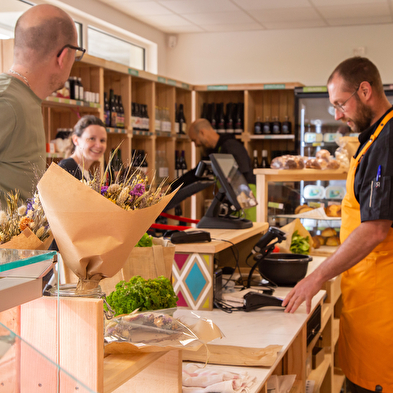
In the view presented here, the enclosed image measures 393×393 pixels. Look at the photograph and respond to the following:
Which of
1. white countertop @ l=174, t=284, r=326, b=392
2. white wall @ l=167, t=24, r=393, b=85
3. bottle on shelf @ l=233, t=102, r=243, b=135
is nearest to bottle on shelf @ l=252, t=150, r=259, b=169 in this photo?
bottle on shelf @ l=233, t=102, r=243, b=135

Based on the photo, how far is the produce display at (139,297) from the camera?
46.6 inches

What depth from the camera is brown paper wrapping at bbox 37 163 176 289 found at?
2.93ft

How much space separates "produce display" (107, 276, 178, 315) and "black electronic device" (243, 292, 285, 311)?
Result: 947 millimetres

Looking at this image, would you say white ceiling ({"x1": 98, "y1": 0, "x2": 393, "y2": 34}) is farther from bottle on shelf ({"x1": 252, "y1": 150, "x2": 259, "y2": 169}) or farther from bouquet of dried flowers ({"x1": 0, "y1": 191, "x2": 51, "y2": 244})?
bouquet of dried flowers ({"x1": 0, "y1": 191, "x2": 51, "y2": 244})

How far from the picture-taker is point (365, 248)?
212 cm

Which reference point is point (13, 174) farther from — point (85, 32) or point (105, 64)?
point (85, 32)

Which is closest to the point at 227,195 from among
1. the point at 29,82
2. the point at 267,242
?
the point at 267,242

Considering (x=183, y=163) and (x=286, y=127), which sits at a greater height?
(x=286, y=127)

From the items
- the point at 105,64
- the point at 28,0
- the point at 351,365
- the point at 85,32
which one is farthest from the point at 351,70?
the point at 85,32

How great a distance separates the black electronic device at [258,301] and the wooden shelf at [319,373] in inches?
23.7

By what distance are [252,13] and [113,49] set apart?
1.93m

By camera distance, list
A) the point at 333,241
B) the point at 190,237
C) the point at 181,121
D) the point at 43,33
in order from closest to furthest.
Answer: the point at 43,33, the point at 190,237, the point at 333,241, the point at 181,121

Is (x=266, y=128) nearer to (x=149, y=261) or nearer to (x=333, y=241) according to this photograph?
(x=333, y=241)

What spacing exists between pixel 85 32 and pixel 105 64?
4.54 feet
